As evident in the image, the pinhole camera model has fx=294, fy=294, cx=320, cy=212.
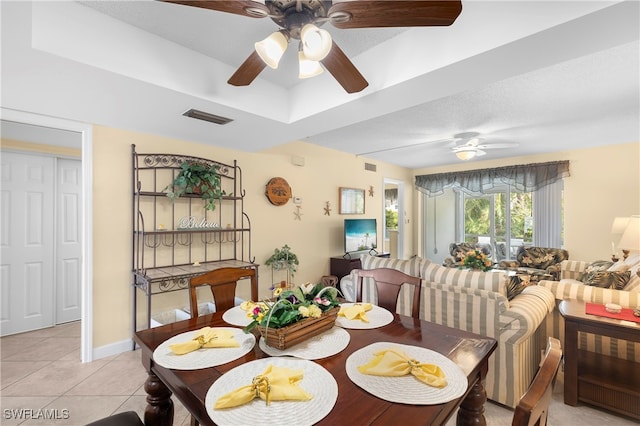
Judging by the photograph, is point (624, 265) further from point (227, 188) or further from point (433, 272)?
point (227, 188)

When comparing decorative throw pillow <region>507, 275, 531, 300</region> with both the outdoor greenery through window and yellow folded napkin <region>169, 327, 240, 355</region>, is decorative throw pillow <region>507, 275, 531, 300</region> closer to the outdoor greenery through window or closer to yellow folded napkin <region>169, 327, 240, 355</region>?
yellow folded napkin <region>169, 327, 240, 355</region>

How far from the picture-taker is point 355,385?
3.28 feet

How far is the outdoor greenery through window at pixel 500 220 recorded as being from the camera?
564 cm

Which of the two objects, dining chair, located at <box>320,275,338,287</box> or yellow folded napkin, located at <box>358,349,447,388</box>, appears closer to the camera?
yellow folded napkin, located at <box>358,349,447,388</box>

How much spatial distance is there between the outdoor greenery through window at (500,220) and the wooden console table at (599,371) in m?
3.84

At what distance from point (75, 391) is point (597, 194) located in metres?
6.93

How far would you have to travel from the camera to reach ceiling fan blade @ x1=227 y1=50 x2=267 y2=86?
155 centimetres

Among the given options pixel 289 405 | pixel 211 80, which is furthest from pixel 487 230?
pixel 289 405

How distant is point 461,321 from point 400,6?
203 centimetres

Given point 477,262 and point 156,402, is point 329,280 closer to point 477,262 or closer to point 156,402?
point 477,262

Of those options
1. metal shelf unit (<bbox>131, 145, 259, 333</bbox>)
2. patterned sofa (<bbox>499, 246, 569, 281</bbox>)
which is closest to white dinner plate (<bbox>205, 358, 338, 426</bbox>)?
metal shelf unit (<bbox>131, 145, 259, 333</bbox>)

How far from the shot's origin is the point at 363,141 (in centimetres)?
447

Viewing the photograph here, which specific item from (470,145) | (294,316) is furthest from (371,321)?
(470,145)

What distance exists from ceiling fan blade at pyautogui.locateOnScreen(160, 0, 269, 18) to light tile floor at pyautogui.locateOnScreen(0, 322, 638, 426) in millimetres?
2382
